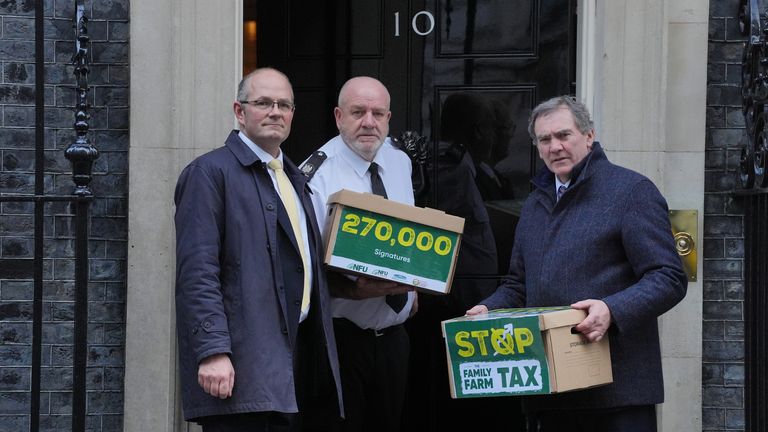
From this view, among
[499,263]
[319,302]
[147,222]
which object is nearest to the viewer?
[319,302]

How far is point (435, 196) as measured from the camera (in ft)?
19.5

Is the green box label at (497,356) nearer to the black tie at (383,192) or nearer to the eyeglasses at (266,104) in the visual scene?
the black tie at (383,192)

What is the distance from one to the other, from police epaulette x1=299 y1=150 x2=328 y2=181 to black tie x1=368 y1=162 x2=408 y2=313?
8.4 inches

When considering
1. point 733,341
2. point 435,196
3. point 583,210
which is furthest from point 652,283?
point 435,196

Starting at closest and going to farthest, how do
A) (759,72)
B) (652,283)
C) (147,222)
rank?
(652,283) → (759,72) → (147,222)

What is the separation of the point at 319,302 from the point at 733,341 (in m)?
2.30

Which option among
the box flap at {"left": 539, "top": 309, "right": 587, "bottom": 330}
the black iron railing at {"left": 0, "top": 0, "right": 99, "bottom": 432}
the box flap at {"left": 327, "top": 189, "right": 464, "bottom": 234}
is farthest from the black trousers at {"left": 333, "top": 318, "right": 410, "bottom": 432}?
the box flap at {"left": 539, "top": 309, "right": 587, "bottom": 330}

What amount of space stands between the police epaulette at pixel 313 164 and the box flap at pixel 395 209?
1.13 ft

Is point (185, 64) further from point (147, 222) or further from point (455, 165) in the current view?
point (455, 165)

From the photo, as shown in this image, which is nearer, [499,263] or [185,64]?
[185,64]

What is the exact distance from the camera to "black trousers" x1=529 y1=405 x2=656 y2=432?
4.04 metres

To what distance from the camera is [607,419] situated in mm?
4062

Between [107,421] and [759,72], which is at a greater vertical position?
[759,72]

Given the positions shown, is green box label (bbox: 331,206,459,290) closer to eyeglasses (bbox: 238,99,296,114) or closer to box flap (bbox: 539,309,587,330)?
eyeglasses (bbox: 238,99,296,114)
